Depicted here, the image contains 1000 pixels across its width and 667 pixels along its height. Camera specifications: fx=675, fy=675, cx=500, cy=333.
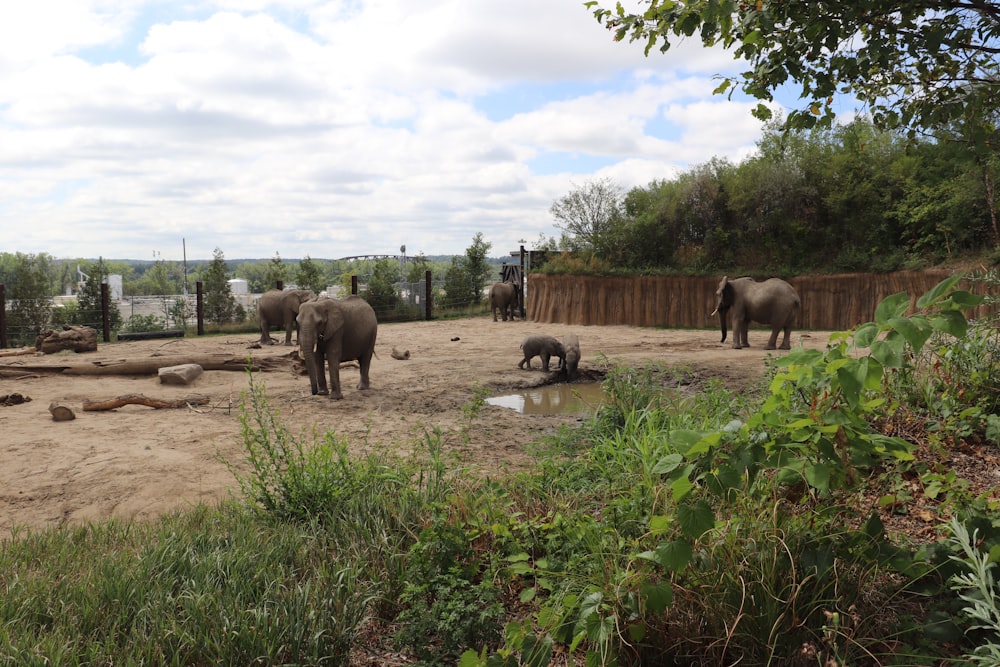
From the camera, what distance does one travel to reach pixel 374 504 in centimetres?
404

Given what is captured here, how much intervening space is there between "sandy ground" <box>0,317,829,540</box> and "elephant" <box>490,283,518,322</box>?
6269 mm

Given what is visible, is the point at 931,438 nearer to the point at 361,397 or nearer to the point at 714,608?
the point at 714,608

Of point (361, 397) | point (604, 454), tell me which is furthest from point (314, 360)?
point (604, 454)

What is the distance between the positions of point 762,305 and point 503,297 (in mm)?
9923

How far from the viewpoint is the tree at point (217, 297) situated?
70.2ft

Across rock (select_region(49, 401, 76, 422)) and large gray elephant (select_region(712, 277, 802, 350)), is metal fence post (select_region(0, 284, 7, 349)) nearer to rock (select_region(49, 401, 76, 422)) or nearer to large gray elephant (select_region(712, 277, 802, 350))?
rock (select_region(49, 401, 76, 422))

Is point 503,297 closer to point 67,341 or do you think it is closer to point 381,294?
point 381,294

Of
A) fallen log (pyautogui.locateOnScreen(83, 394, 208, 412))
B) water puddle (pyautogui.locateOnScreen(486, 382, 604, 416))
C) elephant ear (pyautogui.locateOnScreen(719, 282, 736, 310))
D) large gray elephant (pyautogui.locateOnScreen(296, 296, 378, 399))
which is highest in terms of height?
elephant ear (pyautogui.locateOnScreen(719, 282, 736, 310))

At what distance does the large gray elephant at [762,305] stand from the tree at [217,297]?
49.7ft

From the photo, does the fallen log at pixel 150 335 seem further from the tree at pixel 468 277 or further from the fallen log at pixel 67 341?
the tree at pixel 468 277

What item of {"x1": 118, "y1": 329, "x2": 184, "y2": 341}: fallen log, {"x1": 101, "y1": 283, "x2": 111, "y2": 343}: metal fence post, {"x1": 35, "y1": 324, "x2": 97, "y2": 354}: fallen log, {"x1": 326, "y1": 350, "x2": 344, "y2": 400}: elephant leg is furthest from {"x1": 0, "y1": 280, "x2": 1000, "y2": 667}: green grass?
{"x1": 101, "y1": 283, "x2": 111, "y2": 343}: metal fence post

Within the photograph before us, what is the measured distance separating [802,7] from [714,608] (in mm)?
3444

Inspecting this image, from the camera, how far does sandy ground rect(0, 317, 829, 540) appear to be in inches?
216

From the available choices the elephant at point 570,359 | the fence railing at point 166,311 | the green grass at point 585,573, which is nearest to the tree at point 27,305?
the fence railing at point 166,311
